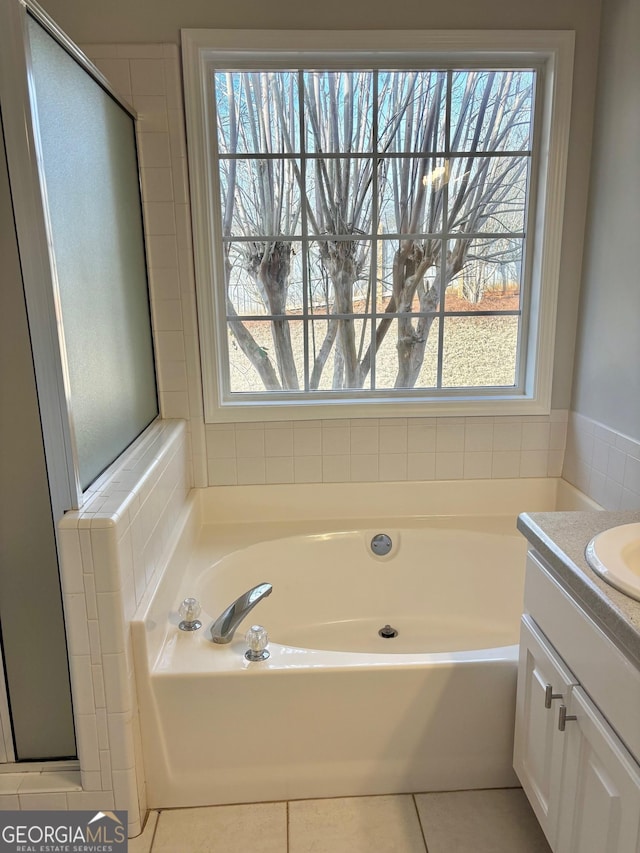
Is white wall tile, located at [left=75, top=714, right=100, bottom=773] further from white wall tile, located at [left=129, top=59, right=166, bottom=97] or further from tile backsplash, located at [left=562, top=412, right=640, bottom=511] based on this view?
white wall tile, located at [left=129, top=59, right=166, bottom=97]

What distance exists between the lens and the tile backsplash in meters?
1.97

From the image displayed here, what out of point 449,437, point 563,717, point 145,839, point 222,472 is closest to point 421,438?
point 449,437

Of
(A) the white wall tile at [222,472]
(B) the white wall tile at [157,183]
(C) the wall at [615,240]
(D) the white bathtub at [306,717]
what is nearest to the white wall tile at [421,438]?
(C) the wall at [615,240]

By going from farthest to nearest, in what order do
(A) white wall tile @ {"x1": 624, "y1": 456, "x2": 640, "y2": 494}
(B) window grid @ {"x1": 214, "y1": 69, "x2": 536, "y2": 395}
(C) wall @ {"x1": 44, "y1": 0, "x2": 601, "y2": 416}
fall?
1. (B) window grid @ {"x1": 214, "y1": 69, "x2": 536, "y2": 395}
2. (C) wall @ {"x1": 44, "y1": 0, "x2": 601, "y2": 416}
3. (A) white wall tile @ {"x1": 624, "y1": 456, "x2": 640, "y2": 494}

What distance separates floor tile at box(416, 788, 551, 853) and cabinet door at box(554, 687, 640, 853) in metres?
0.30

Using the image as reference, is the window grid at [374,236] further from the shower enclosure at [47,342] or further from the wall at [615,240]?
the shower enclosure at [47,342]

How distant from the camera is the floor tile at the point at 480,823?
60.4 inches

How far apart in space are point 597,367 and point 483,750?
4.36 ft

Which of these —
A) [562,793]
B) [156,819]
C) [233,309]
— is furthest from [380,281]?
[156,819]

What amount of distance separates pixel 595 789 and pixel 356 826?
0.73m

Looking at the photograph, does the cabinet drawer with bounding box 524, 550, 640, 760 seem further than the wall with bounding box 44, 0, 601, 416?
No

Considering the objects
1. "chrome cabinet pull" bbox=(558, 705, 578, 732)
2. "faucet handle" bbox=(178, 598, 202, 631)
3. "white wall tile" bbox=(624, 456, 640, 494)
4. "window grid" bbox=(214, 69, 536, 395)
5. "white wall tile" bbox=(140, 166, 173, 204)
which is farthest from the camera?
"window grid" bbox=(214, 69, 536, 395)

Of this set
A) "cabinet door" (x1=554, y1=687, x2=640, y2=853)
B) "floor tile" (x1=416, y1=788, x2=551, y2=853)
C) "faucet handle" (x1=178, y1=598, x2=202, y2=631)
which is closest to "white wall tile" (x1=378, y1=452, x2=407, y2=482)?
"faucet handle" (x1=178, y1=598, x2=202, y2=631)

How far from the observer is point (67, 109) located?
4.87 feet
